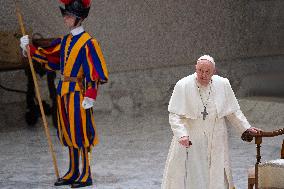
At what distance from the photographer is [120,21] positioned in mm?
11234

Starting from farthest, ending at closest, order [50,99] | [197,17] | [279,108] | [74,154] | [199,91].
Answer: [197,17] < [50,99] < [279,108] < [74,154] < [199,91]

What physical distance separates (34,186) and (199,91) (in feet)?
7.59

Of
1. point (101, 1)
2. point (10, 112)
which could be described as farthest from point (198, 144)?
point (101, 1)

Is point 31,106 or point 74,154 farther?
point 31,106

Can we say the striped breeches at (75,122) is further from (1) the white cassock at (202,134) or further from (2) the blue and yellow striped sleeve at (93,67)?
(1) the white cassock at (202,134)

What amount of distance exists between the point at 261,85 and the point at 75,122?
6979mm

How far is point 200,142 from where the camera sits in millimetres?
4938

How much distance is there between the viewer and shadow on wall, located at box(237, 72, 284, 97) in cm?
1239

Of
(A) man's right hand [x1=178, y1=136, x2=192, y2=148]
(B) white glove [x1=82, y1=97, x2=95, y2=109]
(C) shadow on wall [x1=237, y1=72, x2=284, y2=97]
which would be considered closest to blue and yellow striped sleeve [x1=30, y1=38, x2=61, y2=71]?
(B) white glove [x1=82, y1=97, x2=95, y2=109]

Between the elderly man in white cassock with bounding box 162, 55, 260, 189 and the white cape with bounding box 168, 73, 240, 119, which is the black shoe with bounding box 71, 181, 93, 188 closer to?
the elderly man in white cassock with bounding box 162, 55, 260, 189

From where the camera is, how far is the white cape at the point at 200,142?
4898mm

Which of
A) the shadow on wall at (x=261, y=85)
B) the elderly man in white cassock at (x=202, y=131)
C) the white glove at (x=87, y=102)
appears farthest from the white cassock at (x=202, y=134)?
the shadow on wall at (x=261, y=85)

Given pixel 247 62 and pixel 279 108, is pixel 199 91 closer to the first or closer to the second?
pixel 279 108

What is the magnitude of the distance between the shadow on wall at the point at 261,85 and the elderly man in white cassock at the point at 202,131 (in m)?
7.22
